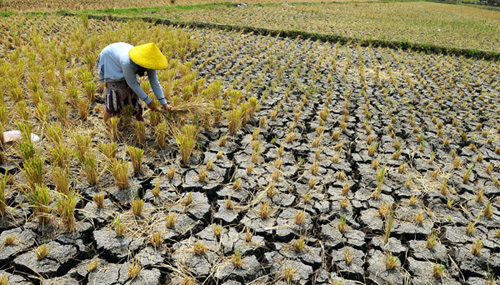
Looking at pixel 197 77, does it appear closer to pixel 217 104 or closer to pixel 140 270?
pixel 217 104

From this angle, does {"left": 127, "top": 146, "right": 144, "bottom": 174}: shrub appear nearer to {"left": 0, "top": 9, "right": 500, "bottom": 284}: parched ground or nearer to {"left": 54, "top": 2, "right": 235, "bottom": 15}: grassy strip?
{"left": 0, "top": 9, "right": 500, "bottom": 284}: parched ground

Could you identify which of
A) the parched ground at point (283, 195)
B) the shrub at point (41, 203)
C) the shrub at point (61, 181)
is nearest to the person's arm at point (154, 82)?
the parched ground at point (283, 195)

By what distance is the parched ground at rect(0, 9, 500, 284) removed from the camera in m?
2.11

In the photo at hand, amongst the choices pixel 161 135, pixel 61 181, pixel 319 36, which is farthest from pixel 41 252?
pixel 319 36

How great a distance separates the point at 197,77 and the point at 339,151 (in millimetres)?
3001

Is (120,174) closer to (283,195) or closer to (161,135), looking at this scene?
(161,135)

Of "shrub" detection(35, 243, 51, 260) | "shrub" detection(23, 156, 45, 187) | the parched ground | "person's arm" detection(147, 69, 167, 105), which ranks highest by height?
"person's arm" detection(147, 69, 167, 105)

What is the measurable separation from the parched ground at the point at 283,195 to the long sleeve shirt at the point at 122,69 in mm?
540

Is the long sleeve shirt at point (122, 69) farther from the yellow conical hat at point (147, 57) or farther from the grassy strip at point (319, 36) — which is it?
the grassy strip at point (319, 36)

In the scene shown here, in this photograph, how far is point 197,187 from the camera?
111 inches

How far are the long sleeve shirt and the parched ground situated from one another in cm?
54

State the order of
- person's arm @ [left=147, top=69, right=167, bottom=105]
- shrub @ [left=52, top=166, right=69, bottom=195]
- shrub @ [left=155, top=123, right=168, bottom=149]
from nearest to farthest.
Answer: shrub @ [left=52, top=166, right=69, bottom=195], person's arm @ [left=147, top=69, right=167, bottom=105], shrub @ [left=155, top=123, right=168, bottom=149]

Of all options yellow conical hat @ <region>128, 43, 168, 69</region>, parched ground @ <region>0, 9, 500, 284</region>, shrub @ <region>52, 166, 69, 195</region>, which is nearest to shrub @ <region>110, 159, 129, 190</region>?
parched ground @ <region>0, 9, 500, 284</region>

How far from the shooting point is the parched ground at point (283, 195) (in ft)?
6.93
